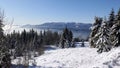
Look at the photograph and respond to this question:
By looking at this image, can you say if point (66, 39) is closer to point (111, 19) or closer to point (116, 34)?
point (111, 19)

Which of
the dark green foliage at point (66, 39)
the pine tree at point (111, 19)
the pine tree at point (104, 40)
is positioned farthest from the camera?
the dark green foliage at point (66, 39)

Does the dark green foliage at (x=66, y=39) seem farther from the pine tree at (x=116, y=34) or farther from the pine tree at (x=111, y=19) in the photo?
the pine tree at (x=116, y=34)

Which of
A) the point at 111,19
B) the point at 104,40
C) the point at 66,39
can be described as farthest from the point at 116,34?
the point at 66,39

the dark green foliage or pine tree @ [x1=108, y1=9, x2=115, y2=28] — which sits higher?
pine tree @ [x1=108, y1=9, x2=115, y2=28]

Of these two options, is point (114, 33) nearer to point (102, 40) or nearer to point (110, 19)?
point (102, 40)

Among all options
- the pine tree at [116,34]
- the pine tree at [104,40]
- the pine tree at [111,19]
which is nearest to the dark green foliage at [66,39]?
the pine tree at [111,19]

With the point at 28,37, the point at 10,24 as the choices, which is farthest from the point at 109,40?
the point at 28,37

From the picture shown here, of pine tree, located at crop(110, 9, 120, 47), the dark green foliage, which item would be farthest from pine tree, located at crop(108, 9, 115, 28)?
the dark green foliage

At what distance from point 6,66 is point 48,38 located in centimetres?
9148

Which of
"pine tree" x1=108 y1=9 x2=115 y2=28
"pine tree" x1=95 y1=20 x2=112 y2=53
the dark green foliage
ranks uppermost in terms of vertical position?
"pine tree" x1=108 y1=9 x2=115 y2=28

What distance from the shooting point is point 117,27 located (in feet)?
98.4

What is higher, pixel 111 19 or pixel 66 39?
pixel 111 19

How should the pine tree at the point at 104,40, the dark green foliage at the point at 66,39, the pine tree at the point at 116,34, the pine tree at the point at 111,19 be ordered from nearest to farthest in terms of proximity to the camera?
the pine tree at the point at 116,34
the pine tree at the point at 104,40
the pine tree at the point at 111,19
the dark green foliage at the point at 66,39

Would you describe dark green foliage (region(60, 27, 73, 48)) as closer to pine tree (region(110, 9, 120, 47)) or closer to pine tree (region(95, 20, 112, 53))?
pine tree (region(95, 20, 112, 53))
